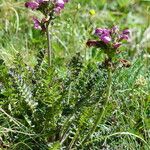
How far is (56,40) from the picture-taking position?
423cm

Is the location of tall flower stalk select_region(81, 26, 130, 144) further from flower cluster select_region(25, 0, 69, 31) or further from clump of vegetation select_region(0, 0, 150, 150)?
flower cluster select_region(25, 0, 69, 31)

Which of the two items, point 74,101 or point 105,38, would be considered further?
point 74,101

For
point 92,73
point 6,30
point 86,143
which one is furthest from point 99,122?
point 6,30

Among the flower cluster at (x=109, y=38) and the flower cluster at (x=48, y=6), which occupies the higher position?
the flower cluster at (x=48, y=6)

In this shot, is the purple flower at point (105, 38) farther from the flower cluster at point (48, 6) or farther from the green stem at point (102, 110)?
the flower cluster at point (48, 6)

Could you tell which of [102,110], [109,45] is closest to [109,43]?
[109,45]

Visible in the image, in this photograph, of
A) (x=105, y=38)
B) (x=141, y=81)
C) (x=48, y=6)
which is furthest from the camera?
(x=141, y=81)

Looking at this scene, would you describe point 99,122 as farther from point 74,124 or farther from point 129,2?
point 129,2

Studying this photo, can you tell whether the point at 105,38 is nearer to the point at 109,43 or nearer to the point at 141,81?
the point at 109,43

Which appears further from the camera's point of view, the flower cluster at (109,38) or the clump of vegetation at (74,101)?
the clump of vegetation at (74,101)

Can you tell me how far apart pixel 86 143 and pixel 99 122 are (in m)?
0.12

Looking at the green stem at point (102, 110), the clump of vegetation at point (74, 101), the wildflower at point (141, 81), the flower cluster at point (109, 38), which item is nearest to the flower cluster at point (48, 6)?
the clump of vegetation at point (74, 101)

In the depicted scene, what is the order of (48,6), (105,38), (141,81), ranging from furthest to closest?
1. (141,81)
2. (48,6)
3. (105,38)

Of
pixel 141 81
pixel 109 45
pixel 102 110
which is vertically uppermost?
pixel 109 45
